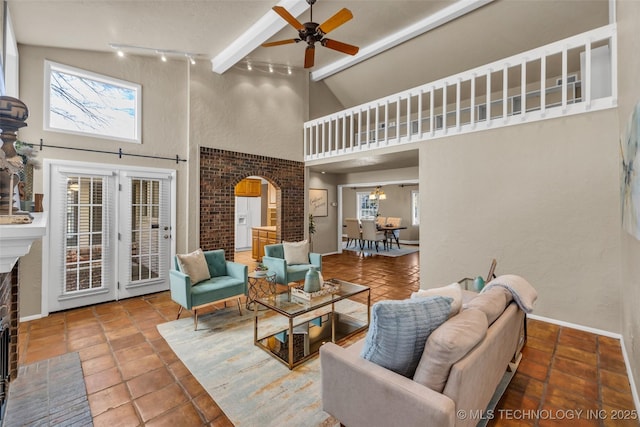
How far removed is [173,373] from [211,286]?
116 cm

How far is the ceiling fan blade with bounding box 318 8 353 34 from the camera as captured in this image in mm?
2937

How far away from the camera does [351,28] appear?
522 cm

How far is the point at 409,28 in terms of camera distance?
5355mm

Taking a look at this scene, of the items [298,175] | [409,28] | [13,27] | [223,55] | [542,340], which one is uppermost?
[409,28]

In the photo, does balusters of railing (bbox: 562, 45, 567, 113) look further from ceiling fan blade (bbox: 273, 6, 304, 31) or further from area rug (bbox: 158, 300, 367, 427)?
area rug (bbox: 158, 300, 367, 427)

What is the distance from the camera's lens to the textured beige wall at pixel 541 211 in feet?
10.4

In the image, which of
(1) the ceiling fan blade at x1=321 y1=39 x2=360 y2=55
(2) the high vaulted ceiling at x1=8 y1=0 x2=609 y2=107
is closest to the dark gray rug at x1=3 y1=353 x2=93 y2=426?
(2) the high vaulted ceiling at x1=8 y1=0 x2=609 y2=107

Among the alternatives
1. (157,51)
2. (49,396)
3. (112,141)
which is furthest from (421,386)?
(157,51)

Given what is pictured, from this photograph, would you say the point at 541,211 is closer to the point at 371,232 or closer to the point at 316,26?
the point at 316,26

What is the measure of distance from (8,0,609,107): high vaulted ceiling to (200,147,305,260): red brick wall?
1.82 m

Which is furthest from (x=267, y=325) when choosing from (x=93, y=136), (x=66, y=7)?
(x=66, y=7)

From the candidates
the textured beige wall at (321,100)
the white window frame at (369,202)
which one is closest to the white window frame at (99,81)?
the textured beige wall at (321,100)

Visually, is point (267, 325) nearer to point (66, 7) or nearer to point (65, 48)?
point (66, 7)

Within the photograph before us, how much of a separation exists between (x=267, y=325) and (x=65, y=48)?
4560 mm
